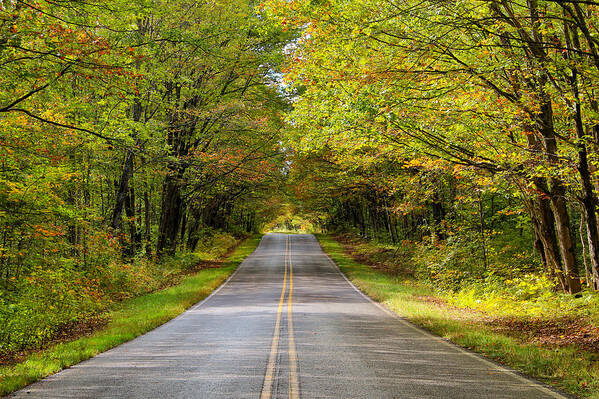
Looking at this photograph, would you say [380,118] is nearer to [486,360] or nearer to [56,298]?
[486,360]

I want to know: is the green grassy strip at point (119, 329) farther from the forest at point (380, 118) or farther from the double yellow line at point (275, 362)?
the double yellow line at point (275, 362)

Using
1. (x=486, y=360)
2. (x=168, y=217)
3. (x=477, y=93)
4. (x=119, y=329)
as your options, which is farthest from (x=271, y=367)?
(x=168, y=217)

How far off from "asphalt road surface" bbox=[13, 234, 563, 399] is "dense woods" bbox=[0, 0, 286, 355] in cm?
338

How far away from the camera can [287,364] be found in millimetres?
7109

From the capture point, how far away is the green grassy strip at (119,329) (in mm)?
6893

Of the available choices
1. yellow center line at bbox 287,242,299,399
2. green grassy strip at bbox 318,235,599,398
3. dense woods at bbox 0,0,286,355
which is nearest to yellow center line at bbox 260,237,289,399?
yellow center line at bbox 287,242,299,399

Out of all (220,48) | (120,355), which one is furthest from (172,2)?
(120,355)

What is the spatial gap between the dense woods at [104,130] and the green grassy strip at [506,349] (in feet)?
28.0

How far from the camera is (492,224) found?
20953mm

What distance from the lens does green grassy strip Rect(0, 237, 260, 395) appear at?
6893mm

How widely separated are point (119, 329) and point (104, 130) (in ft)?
21.2

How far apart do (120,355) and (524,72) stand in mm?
9855

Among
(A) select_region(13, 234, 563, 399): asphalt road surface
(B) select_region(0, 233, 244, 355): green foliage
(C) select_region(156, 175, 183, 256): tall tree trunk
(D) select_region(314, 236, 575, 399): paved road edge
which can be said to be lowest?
(D) select_region(314, 236, 575, 399): paved road edge

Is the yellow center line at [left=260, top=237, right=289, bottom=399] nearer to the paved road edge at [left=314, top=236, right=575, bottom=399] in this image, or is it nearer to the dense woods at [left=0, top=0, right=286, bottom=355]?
the paved road edge at [left=314, top=236, right=575, bottom=399]
